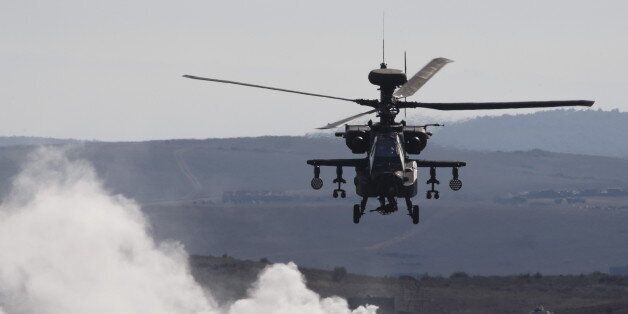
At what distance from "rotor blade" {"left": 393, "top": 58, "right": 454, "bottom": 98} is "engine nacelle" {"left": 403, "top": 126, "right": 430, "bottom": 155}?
1.49 metres

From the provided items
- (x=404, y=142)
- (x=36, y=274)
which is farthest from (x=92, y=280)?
(x=404, y=142)

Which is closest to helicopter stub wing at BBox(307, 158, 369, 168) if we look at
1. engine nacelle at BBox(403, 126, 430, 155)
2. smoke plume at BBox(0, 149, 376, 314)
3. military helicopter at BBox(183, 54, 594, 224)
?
military helicopter at BBox(183, 54, 594, 224)

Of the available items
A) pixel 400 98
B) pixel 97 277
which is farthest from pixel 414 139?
pixel 97 277

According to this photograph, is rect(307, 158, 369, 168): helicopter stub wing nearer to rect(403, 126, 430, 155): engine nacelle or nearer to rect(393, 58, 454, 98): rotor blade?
rect(403, 126, 430, 155): engine nacelle

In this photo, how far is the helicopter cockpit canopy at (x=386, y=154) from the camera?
5181 centimetres

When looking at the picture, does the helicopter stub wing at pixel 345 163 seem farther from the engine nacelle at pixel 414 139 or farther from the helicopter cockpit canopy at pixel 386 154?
the engine nacelle at pixel 414 139

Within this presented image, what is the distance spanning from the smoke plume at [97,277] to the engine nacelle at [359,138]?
4267 inches

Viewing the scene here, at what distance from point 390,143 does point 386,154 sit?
2.43 ft

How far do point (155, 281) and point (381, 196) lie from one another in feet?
414

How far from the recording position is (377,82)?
2069 inches

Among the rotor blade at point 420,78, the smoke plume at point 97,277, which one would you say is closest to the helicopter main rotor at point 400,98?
the rotor blade at point 420,78

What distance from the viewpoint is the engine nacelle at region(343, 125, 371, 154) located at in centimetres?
5497

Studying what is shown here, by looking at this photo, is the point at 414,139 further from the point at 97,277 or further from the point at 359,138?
the point at 97,277

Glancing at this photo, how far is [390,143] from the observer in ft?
173
